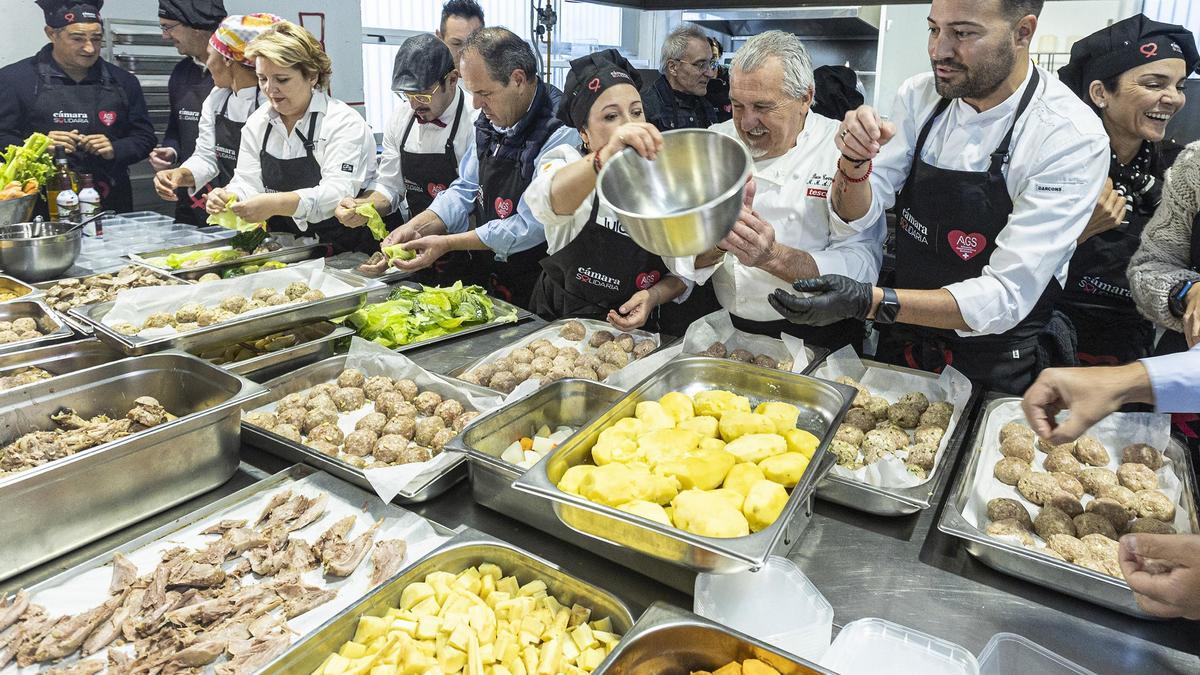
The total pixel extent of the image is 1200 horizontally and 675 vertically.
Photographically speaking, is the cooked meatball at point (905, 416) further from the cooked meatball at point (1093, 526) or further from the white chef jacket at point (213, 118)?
the white chef jacket at point (213, 118)

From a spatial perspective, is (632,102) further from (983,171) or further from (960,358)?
(960,358)

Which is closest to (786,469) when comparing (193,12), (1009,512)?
(1009,512)

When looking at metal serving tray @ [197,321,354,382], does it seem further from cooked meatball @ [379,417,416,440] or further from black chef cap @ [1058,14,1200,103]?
black chef cap @ [1058,14,1200,103]

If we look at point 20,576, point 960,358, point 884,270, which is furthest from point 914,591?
point 884,270

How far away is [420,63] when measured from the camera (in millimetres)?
3562

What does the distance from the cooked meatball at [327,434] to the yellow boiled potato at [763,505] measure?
1.11 metres

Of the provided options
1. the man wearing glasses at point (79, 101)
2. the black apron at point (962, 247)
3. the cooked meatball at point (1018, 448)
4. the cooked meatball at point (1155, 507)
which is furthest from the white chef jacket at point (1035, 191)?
the man wearing glasses at point (79, 101)

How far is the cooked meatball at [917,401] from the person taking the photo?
6.48ft

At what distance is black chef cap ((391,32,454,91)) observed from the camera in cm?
352

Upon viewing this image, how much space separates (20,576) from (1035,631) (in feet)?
6.04

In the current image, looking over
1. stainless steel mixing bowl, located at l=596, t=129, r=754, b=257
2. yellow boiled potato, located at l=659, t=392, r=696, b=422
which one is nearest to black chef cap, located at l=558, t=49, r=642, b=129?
stainless steel mixing bowl, located at l=596, t=129, r=754, b=257

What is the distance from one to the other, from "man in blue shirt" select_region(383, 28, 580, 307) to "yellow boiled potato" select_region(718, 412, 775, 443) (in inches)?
76.9

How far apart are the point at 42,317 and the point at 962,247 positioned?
3.05 m

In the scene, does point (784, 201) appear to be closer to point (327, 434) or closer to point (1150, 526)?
point (1150, 526)
